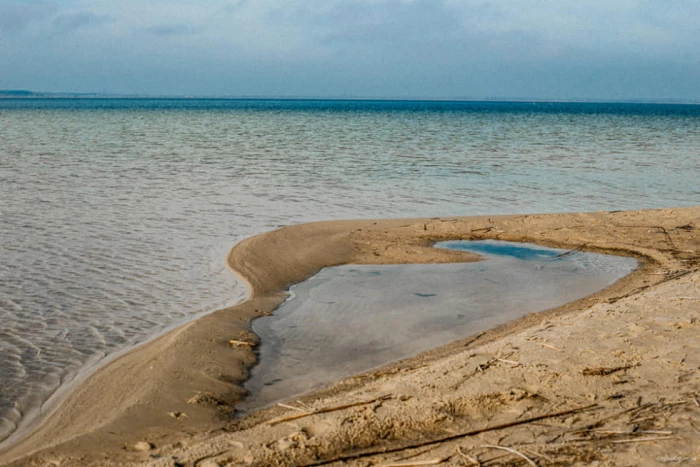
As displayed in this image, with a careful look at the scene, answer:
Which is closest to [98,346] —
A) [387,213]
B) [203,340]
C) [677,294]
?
[203,340]

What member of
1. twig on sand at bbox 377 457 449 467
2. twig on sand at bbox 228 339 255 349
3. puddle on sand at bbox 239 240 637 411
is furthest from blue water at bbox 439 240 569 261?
twig on sand at bbox 377 457 449 467

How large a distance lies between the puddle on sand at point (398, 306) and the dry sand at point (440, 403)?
25 centimetres

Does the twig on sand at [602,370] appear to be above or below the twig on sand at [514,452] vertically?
above

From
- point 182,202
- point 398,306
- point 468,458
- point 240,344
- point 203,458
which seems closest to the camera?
point 468,458

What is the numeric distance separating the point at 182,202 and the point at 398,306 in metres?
7.40

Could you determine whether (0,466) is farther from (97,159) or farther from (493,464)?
(97,159)

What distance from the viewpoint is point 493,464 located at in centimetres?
325

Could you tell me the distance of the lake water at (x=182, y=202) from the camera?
624 centimetres

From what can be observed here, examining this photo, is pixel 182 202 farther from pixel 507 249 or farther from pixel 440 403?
pixel 440 403

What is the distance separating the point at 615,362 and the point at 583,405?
0.82 m

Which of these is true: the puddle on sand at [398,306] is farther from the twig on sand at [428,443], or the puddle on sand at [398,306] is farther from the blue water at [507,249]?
the twig on sand at [428,443]

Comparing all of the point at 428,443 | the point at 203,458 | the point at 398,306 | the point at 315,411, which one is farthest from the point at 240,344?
the point at 428,443

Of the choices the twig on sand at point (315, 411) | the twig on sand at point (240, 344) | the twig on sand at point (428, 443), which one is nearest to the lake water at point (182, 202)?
the twig on sand at point (240, 344)

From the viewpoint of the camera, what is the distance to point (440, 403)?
4.03m
